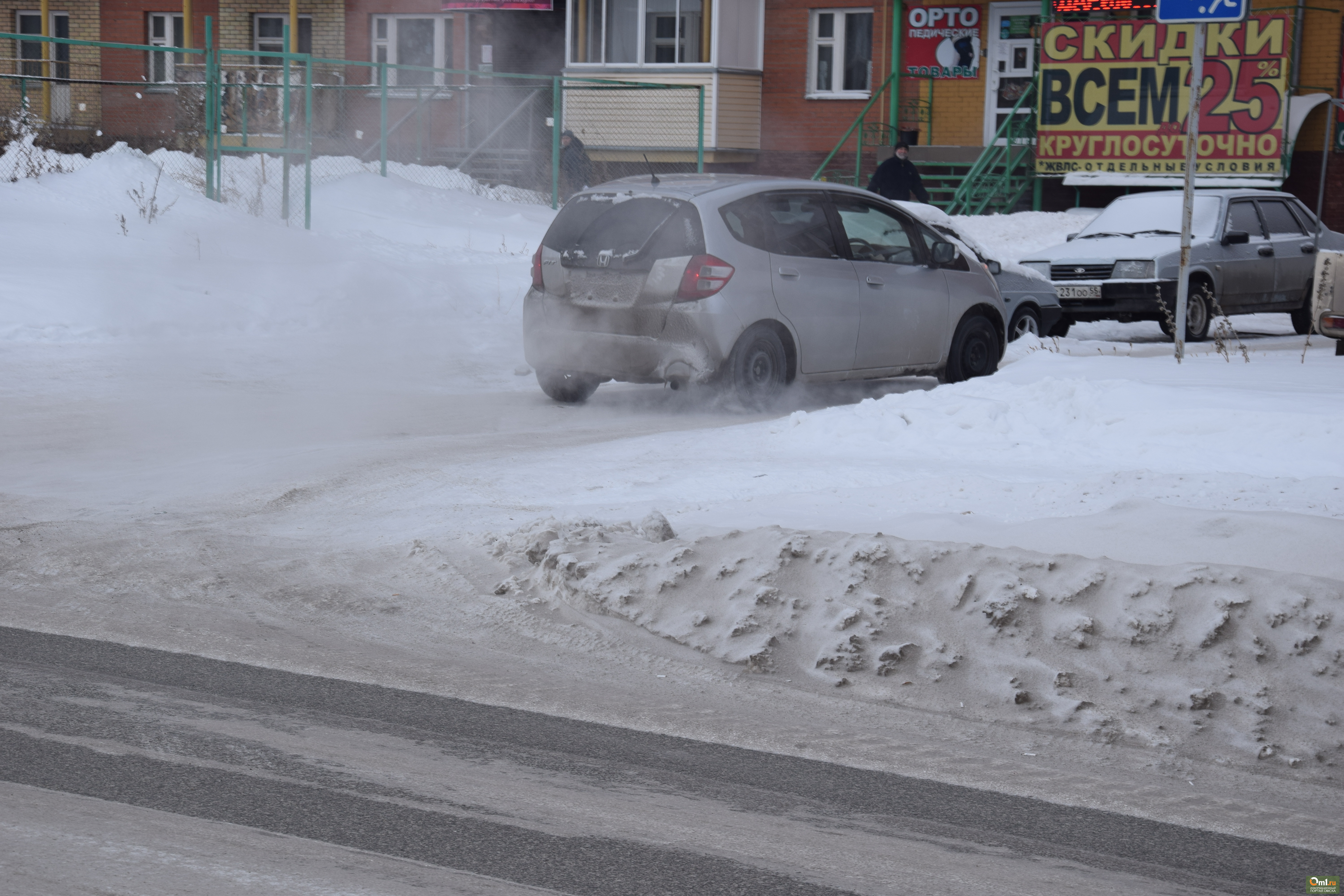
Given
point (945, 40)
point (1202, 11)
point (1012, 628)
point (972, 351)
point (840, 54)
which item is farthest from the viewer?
point (840, 54)

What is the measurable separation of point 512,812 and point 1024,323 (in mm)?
11593

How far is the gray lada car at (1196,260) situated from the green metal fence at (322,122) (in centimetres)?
852

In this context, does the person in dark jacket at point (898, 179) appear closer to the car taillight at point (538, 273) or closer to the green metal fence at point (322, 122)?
the green metal fence at point (322, 122)

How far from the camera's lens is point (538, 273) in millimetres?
11125

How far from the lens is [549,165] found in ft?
93.5

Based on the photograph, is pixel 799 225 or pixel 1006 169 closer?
pixel 799 225

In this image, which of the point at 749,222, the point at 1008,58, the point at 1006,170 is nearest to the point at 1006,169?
the point at 1006,170

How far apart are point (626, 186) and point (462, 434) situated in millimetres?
2220

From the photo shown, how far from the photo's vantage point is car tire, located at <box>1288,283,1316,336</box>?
1800cm

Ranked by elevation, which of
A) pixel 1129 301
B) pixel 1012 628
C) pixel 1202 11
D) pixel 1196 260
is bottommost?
pixel 1012 628

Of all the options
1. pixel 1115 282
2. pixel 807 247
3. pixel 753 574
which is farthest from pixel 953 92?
pixel 753 574

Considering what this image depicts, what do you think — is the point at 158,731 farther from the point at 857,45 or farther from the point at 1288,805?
the point at 857,45

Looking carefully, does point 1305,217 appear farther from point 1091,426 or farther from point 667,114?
point 667,114

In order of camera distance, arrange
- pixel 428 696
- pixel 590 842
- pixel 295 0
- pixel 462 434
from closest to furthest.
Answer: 1. pixel 590 842
2. pixel 428 696
3. pixel 462 434
4. pixel 295 0
